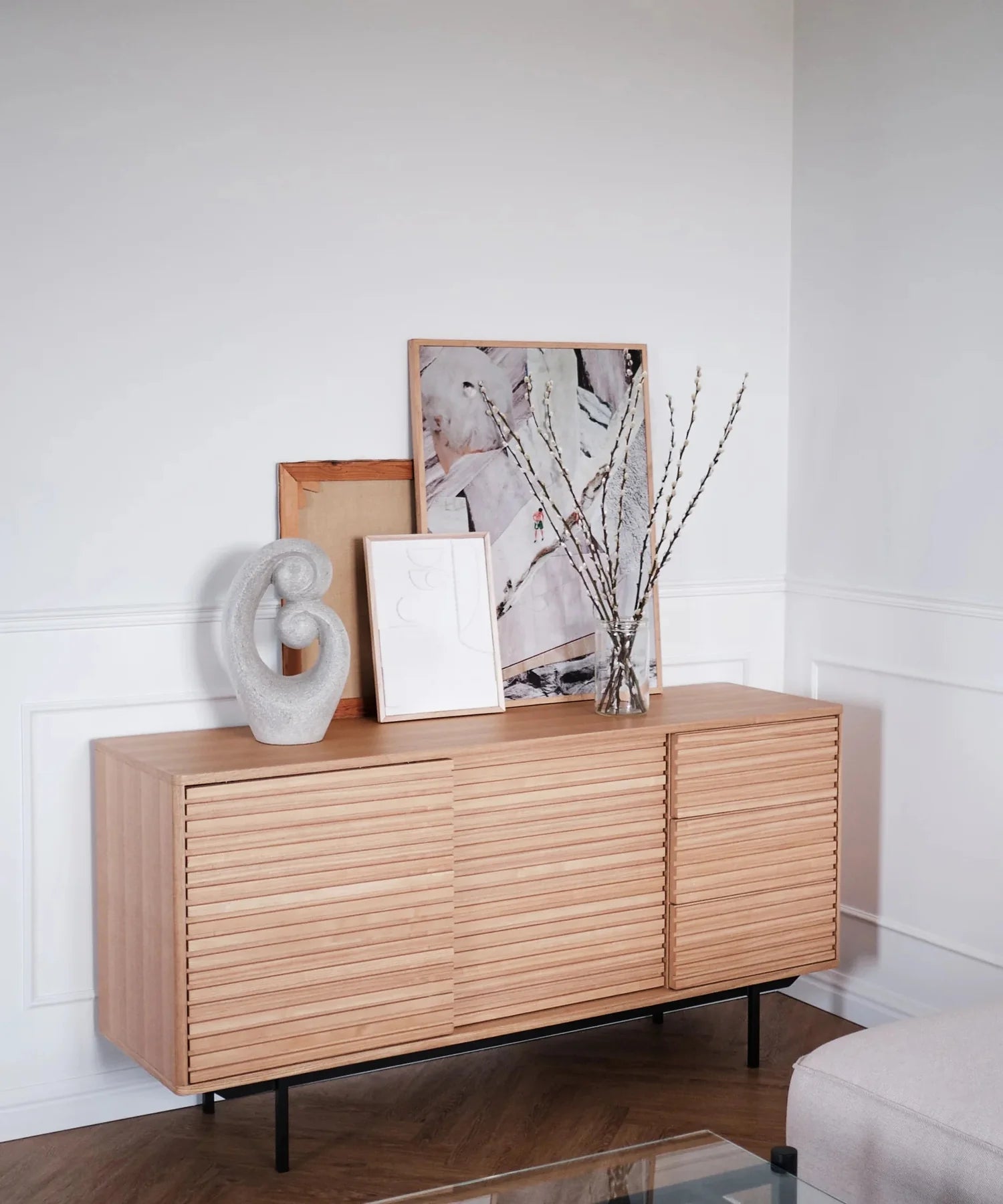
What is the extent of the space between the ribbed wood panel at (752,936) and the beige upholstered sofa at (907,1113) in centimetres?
71

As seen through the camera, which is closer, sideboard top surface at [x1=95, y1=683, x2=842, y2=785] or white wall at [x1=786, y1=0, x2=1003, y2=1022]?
sideboard top surface at [x1=95, y1=683, x2=842, y2=785]

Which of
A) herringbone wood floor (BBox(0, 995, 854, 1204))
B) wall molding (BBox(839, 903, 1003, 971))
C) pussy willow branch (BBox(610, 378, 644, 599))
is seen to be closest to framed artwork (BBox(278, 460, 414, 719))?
pussy willow branch (BBox(610, 378, 644, 599))

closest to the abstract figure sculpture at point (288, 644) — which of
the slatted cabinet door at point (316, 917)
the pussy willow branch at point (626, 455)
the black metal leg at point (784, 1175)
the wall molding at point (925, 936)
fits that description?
the slatted cabinet door at point (316, 917)

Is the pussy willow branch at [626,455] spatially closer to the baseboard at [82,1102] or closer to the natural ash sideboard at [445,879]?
the natural ash sideboard at [445,879]

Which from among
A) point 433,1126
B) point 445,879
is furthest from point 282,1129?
point 445,879

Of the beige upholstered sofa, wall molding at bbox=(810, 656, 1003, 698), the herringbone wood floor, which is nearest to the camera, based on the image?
the beige upholstered sofa

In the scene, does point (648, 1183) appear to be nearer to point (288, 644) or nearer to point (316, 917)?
point (316, 917)

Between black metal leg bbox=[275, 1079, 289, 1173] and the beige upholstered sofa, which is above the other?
the beige upholstered sofa

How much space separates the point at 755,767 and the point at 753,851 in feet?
0.61

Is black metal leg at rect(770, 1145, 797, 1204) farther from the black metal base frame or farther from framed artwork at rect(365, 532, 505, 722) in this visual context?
framed artwork at rect(365, 532, 505, 722)

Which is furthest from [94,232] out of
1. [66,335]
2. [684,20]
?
[684,20]

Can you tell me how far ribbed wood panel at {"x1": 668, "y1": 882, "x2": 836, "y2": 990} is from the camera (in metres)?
2.77

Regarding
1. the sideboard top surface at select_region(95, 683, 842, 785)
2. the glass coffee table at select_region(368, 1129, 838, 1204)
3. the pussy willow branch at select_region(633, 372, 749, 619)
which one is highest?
the pussy willow branch at select_region(633, 372, 749, 619)

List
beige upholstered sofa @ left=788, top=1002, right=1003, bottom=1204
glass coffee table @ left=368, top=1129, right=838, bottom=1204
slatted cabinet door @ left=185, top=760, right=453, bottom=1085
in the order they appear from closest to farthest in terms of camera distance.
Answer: glass coffee table @ left=368, top=1129, right=838, bottom=1204, beige upholstered sofa @ left=788, top=1002, right=1003, bottom=1204, slatted cabinet door @ left=185, top=760, right=453, bottom=1085
